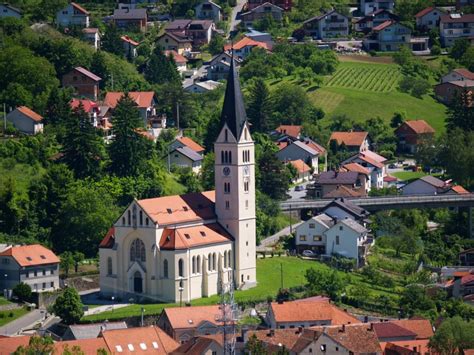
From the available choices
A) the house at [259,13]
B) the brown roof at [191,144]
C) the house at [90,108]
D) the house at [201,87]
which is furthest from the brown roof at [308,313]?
the house at [259,13]

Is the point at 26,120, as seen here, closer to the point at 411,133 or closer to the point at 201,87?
the point at 201,87

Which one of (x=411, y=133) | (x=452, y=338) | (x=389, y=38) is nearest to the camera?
(x=452, y=338)

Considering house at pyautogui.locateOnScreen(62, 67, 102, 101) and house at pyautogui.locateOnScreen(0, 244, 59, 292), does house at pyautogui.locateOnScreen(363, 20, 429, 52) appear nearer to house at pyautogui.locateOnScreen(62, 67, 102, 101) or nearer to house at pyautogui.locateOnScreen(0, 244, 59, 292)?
house at pyautogui.locateOnScreen(62, 67, 102, 101)

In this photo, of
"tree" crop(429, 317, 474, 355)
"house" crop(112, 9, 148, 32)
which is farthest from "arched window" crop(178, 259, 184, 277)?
"house" crop(112, 9, 148, 32)

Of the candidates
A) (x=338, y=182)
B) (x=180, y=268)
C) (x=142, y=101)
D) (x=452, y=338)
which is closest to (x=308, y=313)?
(x=180, y=268)

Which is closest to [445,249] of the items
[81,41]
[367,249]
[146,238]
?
[367,249]
